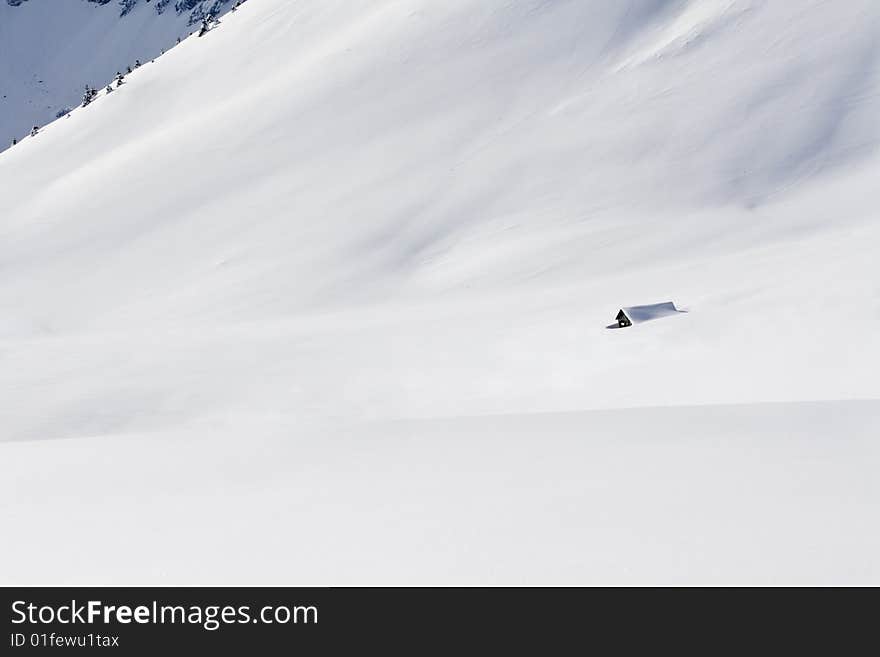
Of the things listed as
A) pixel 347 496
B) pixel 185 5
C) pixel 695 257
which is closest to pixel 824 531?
pixel 347 496

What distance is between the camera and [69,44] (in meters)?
163

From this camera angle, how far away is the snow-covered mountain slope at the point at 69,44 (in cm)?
14775

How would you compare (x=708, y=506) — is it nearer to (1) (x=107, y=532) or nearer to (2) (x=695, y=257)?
(1) (x=107, y=532)

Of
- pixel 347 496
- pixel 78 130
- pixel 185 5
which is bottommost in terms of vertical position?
pixel 347 496

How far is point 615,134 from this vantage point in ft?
148

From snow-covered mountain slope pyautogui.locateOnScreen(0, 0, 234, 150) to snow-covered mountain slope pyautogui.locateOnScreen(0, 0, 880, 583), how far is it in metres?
85.3

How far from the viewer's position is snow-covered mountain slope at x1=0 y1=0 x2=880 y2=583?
6.36 m

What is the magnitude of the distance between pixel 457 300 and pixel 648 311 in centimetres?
1123

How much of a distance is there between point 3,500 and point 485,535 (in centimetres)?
424
